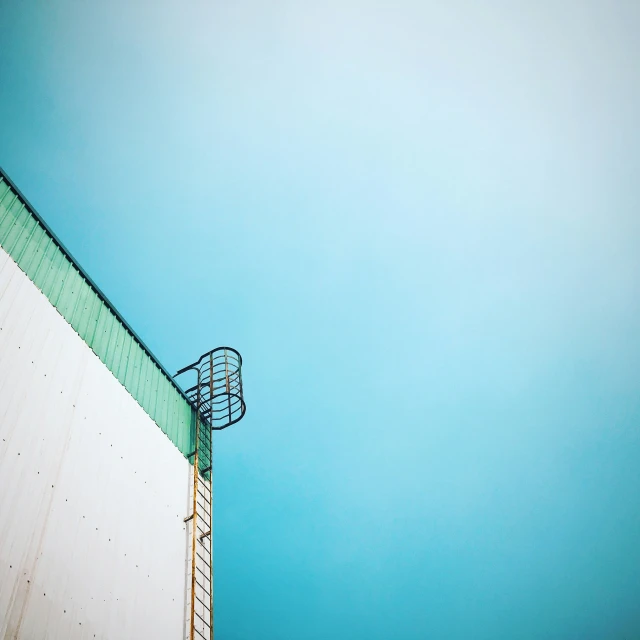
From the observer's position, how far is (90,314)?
9.55 m

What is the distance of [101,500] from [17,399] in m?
2.37

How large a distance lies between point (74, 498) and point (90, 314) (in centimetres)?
411

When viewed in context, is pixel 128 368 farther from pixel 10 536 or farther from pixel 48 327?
pixel 10 536

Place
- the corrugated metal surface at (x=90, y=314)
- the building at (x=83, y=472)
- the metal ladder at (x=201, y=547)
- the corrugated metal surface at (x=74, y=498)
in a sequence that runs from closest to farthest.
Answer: the corrugated metal surface at (x=74, y=498)
the building at (x=83, y=472)
the corrugated metal surface at (x=90, y=314)
the metal ladder at (x=201, y=547)

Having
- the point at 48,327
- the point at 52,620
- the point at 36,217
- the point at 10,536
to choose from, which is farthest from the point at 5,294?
the point at 52,620

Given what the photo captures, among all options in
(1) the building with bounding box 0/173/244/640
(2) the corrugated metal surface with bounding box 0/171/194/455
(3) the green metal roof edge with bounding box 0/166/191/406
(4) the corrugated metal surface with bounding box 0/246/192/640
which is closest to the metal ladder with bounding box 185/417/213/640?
(1) the building with bounding box 0/173/244/640

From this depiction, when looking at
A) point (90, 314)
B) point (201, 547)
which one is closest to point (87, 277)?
point (90, 314)

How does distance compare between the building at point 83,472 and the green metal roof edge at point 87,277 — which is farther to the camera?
the green metal roof edge at point 87,277

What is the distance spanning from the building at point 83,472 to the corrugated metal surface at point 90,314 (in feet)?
0.10

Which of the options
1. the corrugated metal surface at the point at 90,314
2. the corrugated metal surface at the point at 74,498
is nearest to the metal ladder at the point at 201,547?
the corrugated metal surface at the point at 74,498

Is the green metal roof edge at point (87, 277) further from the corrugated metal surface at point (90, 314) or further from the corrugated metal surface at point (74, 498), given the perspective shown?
the corrugated metal surface at point (74, 498)

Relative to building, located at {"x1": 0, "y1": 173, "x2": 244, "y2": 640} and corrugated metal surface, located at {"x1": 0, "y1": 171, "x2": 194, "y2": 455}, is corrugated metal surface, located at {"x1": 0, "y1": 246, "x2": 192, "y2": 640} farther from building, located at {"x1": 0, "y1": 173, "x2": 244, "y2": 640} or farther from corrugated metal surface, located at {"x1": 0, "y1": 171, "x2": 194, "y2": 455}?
corrugated metal surface, located at {"x1": 0, "y1": 171, "x2": 194, "y2": 455}

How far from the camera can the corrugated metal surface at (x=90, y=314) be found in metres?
8.44

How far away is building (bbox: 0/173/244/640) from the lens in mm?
6223
